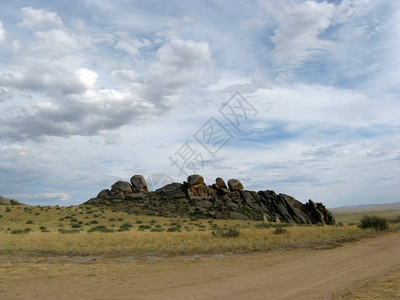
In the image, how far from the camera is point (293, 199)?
61.1 meters

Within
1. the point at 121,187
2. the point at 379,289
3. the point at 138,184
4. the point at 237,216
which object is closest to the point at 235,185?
the point at 237,216

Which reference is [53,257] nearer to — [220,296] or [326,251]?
[220,296]

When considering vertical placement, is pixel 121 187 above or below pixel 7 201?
above

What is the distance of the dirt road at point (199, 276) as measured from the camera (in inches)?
300

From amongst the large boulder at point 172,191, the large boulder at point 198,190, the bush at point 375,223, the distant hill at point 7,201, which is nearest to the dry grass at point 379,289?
the bush at point 375,223

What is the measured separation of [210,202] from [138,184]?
57.7 feet

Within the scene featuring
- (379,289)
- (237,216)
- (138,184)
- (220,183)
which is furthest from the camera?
(138,184)

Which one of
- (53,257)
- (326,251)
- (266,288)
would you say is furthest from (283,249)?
(53,257)

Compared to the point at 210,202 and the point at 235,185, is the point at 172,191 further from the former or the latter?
the point at 235,185

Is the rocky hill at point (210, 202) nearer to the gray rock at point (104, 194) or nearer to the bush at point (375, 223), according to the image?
the gray rock at point (104, 194)

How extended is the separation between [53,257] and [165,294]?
9257 mm

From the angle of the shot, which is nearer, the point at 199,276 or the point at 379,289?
the point at 379,289

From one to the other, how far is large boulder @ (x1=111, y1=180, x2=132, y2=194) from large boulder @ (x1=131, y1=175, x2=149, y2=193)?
1231mm

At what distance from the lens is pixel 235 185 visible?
63.8 m
